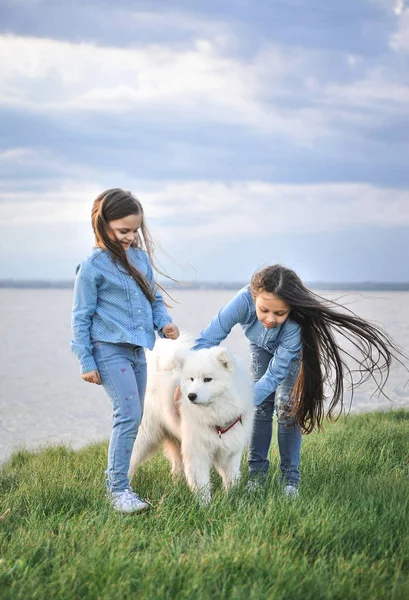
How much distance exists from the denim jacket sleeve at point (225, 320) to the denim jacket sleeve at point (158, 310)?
0.34 meters

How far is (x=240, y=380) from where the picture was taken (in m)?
4.77

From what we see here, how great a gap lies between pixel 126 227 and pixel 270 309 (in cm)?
115

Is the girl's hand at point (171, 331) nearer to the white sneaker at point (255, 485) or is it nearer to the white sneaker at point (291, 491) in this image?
the white sneaker at point (255, 485)

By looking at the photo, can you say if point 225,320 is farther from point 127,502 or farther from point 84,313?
point 127,502

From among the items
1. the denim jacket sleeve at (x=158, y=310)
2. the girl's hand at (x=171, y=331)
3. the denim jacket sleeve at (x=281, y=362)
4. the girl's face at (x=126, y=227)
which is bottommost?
the denim jacket sleeve at (x=281, y=362)

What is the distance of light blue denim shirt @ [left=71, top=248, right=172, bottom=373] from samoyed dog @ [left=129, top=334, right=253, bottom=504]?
39 cm

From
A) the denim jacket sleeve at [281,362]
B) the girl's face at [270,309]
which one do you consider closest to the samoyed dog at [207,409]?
the denim jacket sleeve at [281,362]

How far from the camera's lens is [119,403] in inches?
174

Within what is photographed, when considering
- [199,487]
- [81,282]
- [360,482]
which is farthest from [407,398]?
[81,282]

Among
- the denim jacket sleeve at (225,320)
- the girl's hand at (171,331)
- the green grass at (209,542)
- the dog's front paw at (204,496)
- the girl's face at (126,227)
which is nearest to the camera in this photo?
the green grass at (209,542)

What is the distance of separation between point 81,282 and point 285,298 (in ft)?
4.61

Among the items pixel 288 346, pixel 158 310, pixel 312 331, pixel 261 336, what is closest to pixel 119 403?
pixel 158 310

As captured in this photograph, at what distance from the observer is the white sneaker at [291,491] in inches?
166

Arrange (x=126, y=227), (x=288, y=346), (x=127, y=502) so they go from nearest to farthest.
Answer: (x=127, y=502), (x=126, y=227), (x=288, y=346)
